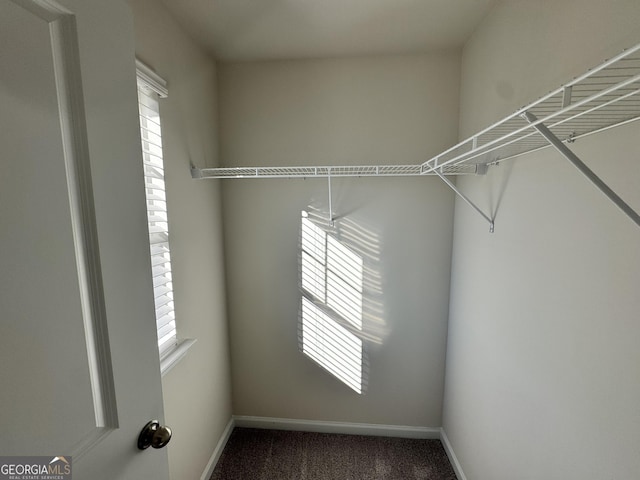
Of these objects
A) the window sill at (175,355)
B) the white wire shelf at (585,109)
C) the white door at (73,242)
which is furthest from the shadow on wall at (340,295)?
the white door at (73,242)

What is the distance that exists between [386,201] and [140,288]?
5.03ft

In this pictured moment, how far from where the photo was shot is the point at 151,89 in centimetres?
129

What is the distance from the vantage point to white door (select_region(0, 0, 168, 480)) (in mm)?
450

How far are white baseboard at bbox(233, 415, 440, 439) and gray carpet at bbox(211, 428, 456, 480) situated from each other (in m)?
0.03

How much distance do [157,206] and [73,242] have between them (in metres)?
0.89

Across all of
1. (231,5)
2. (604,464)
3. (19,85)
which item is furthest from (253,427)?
(231,5)

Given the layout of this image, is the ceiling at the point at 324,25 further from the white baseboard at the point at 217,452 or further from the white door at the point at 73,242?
the white baseboard at the point at 217,452

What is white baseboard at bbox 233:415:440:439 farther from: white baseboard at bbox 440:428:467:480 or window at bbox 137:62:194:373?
window at bbox 137:62:194:373

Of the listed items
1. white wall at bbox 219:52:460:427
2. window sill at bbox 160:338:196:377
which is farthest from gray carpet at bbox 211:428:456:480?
window sill at bbox 160:338:196:377

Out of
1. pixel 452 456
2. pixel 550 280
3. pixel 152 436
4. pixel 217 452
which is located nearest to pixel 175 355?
pixel 152 436

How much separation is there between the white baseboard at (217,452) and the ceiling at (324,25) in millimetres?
2423

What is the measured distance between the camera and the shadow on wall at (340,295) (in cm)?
198

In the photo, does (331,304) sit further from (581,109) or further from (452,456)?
(581,109)

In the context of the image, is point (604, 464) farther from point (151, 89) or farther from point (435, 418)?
point (151, 89)
